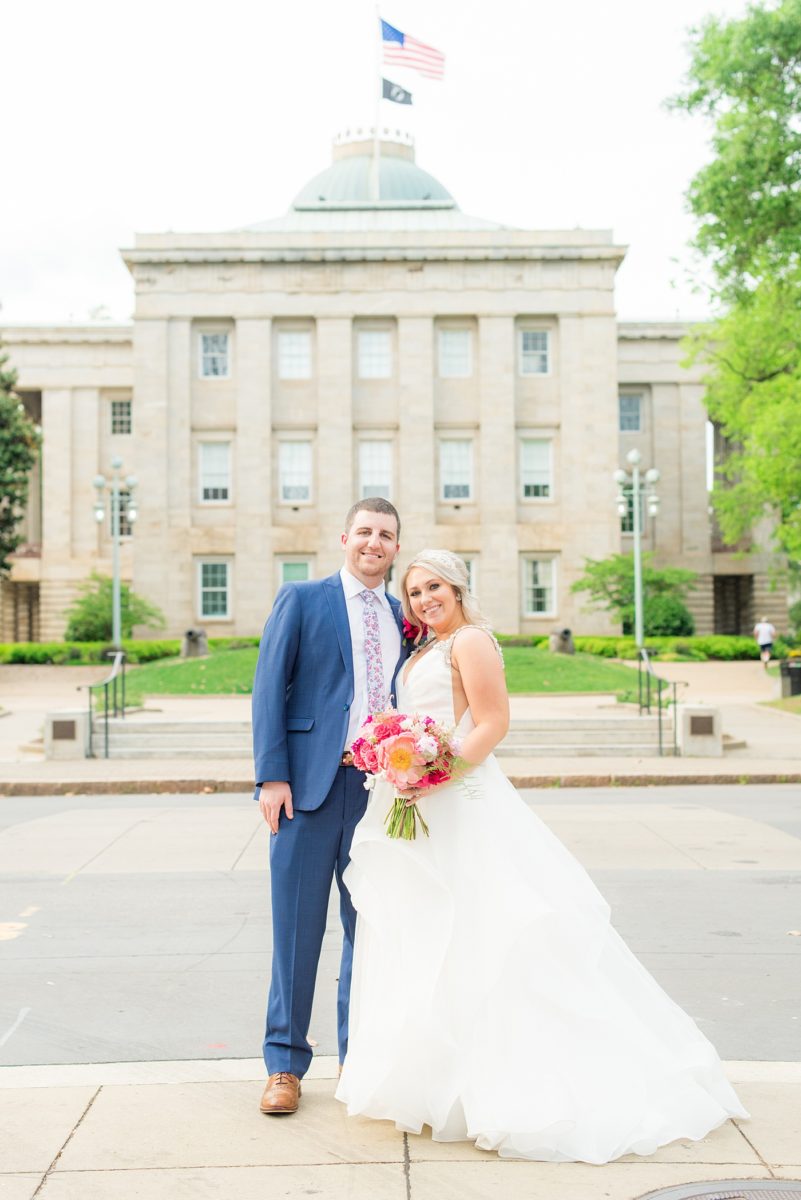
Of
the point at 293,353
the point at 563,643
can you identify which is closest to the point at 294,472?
the point at 293,353

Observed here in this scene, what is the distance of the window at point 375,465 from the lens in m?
50.2

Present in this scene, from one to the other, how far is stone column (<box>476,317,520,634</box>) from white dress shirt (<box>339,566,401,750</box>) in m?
44.0

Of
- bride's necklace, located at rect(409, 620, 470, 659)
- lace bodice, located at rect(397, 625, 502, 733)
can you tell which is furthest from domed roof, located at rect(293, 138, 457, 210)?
lace bodice, located at rect(397, 625, 502, 733)

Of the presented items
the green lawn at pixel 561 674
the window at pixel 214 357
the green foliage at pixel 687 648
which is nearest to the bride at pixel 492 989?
the green lawn at pixel 561 674

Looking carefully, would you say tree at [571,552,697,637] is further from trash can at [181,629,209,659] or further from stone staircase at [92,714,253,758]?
stone staircase at [92,714,253,758]

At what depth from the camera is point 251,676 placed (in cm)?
3089

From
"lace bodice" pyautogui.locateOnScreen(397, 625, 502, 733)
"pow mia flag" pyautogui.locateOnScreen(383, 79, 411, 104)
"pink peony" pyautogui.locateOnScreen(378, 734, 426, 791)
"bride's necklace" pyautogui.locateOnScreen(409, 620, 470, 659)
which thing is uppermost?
"pow mia flag" pyautogui.locateOnScreen(383, 79, 411, 104)

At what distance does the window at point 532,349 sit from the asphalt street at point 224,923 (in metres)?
38.0

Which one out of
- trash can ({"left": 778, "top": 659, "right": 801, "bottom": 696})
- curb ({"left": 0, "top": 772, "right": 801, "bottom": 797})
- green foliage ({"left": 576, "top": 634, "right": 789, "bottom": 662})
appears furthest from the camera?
green foliage ({"left": 576, "top": 634, "right": 789, "bottom": 662})

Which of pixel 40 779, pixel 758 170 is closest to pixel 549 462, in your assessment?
pixel 758 170

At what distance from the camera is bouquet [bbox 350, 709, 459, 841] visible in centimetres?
472

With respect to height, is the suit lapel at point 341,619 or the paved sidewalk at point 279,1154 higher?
the suit lapel at point 341,619

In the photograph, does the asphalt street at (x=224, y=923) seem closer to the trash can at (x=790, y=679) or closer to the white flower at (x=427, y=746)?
the white flower at (x=427, y=746)

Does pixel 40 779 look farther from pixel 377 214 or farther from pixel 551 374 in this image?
pixel 377 214
